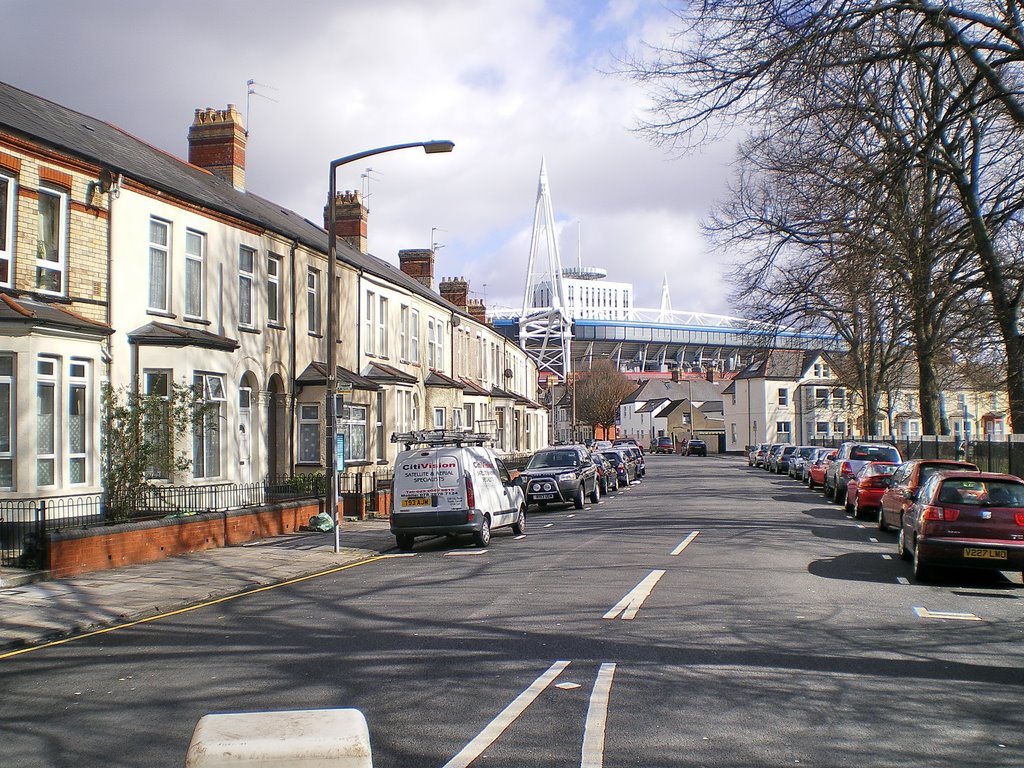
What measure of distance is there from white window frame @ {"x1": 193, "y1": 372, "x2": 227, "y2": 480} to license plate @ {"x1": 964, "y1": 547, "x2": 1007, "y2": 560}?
14.2 metres

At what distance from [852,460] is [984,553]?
696 inches

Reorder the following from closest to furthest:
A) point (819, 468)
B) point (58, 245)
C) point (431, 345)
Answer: point (58, 245), point (819, 468), point (431, 345)

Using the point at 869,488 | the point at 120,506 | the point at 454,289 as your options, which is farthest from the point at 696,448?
the point at 120,506

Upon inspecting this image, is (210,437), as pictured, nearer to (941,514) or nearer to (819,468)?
(941,514)

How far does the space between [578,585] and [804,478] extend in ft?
116

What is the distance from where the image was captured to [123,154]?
66.6 ft

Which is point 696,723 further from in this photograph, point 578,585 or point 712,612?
point 578,585

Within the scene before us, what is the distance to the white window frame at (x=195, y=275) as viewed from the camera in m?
20.8

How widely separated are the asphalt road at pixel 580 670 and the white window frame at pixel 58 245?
Answer: 7.84 m

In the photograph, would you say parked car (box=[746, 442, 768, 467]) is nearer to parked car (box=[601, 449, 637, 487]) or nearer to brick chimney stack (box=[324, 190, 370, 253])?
parked car (box=[601, 449, 637, 487])

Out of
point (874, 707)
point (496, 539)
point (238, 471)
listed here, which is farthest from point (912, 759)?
point (238, 471)

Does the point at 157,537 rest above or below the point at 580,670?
above

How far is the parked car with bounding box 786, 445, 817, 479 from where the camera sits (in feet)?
149

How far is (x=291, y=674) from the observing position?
7.65 metres
